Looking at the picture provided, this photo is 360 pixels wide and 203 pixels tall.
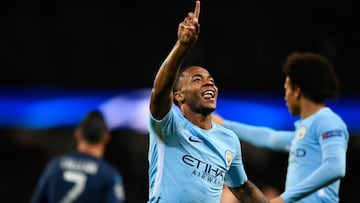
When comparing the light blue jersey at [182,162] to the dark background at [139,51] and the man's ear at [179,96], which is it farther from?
the dark background at [139,51]

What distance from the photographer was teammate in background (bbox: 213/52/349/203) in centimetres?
529

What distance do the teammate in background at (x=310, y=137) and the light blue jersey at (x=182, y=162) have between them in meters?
0.56

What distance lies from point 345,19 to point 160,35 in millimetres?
3751

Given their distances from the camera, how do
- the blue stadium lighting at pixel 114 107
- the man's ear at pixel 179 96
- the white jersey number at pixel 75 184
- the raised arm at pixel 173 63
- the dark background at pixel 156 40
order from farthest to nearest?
the dark background at pixel 156 40 → the blue stadium lighting at pixel 114 107 → the white jersey number at pixel 75 184 → the man's ear at pixel 179 96 → the raised arm at pixel 173 63

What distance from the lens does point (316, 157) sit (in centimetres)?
573

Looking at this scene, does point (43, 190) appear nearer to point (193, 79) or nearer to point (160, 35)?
point (193, 79)

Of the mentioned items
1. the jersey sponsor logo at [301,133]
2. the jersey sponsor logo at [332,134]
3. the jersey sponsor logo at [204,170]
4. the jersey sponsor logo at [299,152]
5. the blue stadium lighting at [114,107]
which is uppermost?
the blue stadium lighting at [114,107]

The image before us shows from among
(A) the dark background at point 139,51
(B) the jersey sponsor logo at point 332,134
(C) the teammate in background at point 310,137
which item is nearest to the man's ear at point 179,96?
(C) the teammate in background at point 310,137

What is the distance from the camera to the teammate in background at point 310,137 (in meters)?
5.29

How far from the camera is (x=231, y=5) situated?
56.1ft

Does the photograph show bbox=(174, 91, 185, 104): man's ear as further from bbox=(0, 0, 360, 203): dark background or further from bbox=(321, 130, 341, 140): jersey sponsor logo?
bbox=(0, 0, 360, 203): dark background

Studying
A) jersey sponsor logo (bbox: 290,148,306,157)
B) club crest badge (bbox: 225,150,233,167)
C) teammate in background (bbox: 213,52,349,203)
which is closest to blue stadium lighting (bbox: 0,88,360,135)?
teammate in background (bbox: 213,52,349,203)

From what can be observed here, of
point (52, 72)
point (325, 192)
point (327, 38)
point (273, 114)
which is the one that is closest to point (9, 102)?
point (52, 72)

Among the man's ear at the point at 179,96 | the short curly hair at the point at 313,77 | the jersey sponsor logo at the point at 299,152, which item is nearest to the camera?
the man's ear at the point at 179,96
